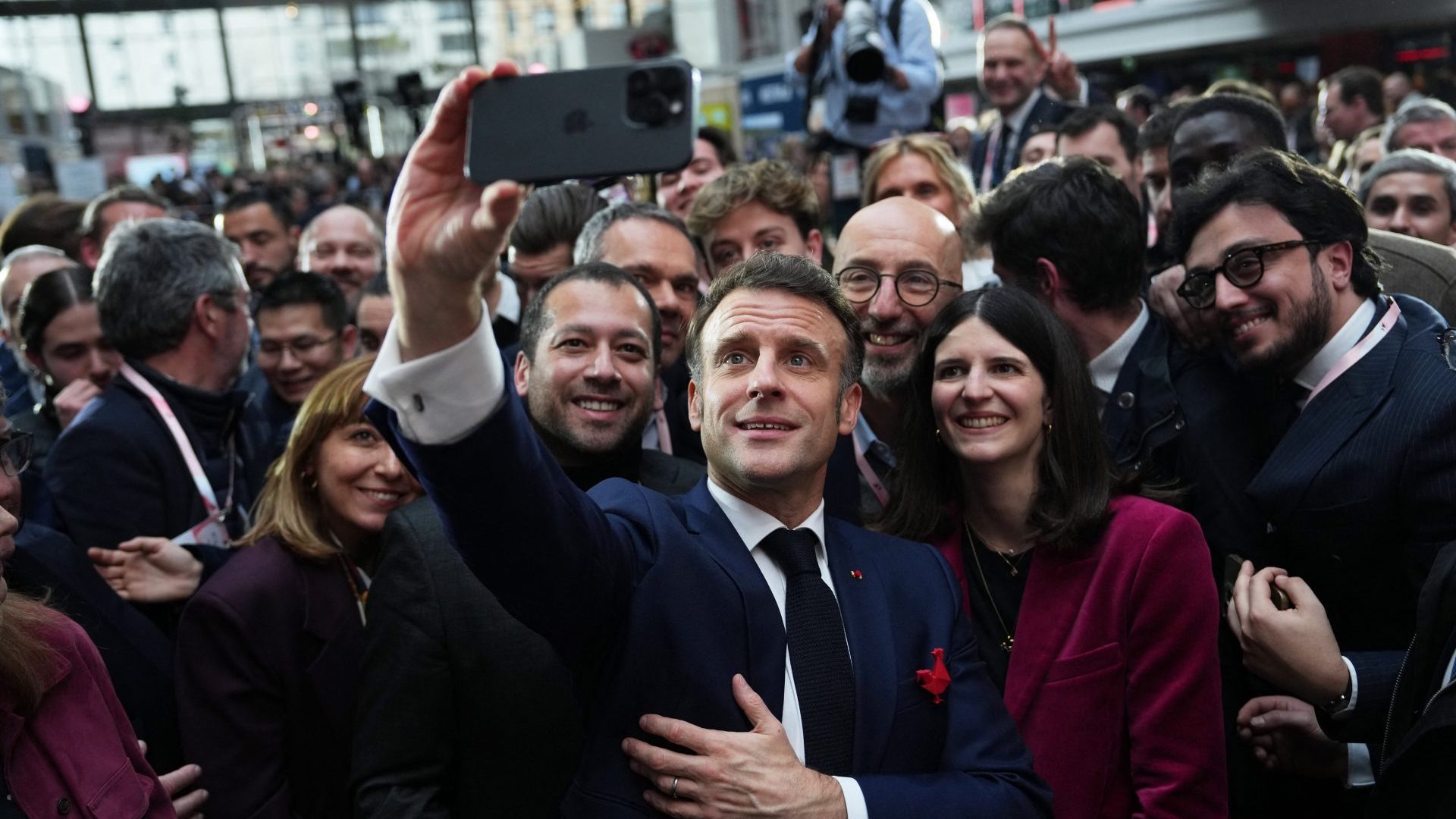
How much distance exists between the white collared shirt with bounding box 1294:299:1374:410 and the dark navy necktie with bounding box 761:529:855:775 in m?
1.22

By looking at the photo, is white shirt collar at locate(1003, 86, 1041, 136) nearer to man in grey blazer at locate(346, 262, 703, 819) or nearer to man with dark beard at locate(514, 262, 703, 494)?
man with dark beard at locate(514, 262, 703, 494)

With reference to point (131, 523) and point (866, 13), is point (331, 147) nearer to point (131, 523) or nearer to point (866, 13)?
point (866, 13)

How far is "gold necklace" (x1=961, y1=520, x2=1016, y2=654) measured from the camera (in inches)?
86.6

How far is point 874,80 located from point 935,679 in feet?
11.8

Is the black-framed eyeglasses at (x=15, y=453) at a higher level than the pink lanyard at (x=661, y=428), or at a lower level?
higher

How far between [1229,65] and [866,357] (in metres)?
13.5

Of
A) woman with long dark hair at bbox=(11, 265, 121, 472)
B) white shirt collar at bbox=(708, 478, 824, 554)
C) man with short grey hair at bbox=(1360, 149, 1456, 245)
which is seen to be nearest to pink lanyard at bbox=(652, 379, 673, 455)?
white shirt collar at bbox=(708, 478, 824, 554)

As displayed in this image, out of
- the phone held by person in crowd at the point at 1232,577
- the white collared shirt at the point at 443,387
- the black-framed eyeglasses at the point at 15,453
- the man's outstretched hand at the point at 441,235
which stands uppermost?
the man's outstretched hand at the point at 441,235

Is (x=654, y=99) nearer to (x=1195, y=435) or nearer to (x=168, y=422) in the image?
(x=1195, y=435)

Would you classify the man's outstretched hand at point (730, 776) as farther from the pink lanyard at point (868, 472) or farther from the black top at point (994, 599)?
the pink lanyard at point (868, 472)

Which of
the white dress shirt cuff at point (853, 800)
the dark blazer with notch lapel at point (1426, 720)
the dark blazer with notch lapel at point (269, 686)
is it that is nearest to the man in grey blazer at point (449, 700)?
the dark blazer with notch lapel at point (269, 686)

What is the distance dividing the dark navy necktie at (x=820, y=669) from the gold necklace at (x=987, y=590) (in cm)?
53

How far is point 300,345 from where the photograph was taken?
3.67m

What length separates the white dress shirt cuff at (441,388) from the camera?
54.9 inches
